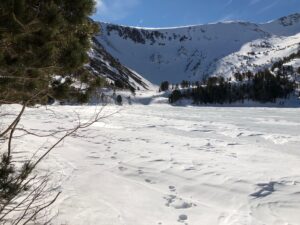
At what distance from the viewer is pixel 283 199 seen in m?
9.58

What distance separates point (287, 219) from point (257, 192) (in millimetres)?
2000

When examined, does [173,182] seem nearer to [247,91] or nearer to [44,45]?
[44,45]

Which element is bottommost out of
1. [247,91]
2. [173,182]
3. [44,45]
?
[173,182]

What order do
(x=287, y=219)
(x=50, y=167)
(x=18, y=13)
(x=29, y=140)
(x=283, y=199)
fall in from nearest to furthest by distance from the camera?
1. (x=18, y=13)
2. (x=287, y=219)
3. (x=283, y=199)
4. (x=50, y=167)
5. (x=29, y=140)

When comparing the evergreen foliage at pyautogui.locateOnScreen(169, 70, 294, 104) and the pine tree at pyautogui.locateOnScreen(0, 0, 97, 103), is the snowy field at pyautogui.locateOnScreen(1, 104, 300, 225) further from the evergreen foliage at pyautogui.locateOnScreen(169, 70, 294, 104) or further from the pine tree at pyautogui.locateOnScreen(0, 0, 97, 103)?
the evergreen foliage at pyautogui.locateOnScreen(169, 70, 294, 104)

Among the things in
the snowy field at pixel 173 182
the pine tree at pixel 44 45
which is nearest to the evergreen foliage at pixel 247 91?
the snowy field at pixel 173 182

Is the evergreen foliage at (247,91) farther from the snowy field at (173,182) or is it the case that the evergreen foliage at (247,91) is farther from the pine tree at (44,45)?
the pine tree at (44,45)

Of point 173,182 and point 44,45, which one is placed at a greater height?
point 44,45

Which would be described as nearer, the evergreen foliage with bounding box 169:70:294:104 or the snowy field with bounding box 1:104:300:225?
the snowy field with bounding box 1:104:300:225

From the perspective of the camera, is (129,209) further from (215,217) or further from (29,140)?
(29,140)

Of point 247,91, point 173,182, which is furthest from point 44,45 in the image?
point 247,91

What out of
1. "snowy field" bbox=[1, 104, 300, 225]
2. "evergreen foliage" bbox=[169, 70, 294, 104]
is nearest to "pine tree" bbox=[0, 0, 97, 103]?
"snowy field" bbox=[1, 104, 300, 225]

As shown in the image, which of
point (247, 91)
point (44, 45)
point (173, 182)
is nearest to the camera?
point (44, 45)

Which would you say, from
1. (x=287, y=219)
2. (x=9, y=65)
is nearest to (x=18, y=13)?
(x=9, y=65)
